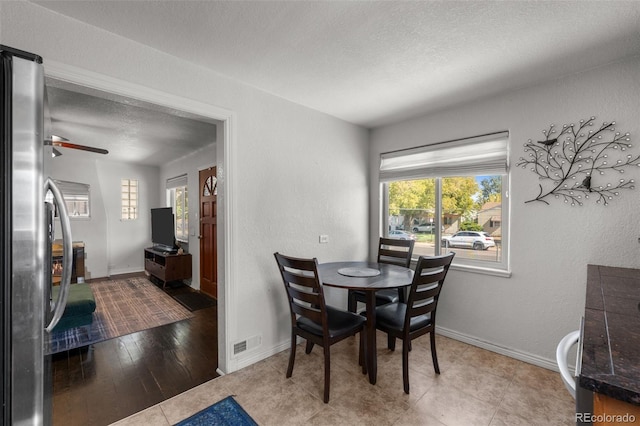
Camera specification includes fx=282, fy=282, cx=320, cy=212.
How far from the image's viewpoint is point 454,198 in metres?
3.03

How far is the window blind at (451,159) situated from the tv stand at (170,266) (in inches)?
142

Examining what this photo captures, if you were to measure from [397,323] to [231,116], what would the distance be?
210 centimetres

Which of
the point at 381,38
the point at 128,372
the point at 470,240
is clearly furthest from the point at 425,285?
Answer: the point at 128,372

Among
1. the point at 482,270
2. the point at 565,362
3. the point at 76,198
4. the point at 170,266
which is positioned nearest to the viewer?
the point at 565,362

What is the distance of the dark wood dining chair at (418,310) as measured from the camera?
6.48ft

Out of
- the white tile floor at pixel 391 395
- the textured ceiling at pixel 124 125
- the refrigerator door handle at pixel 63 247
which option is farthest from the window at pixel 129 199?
the refrigerator door handle at pixel 63 247

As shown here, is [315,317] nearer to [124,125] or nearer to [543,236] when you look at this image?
[543,236]

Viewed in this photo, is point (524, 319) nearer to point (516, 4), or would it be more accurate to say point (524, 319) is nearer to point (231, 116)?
point (516, 4)

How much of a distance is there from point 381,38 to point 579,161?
185 cm

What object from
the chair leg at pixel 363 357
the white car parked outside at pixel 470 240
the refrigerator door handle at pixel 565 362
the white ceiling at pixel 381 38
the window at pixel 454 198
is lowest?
the chair leg at pixel 363 357

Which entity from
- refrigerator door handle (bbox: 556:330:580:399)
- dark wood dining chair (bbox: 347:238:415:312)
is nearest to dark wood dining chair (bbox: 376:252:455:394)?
dark wood dining chair (bbox: 347:238:415:312)

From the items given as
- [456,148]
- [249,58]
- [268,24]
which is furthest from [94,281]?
[456,148]

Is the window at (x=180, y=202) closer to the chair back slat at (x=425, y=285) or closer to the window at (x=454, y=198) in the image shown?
the window at (x=454, y=198)

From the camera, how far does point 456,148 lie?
9.58 ft
